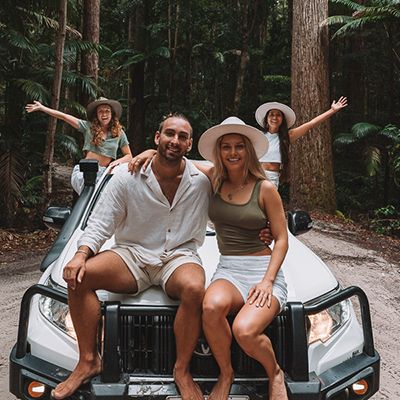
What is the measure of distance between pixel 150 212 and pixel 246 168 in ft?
2.19

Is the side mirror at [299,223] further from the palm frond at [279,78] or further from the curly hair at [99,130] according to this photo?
the palm frond at [279,78]

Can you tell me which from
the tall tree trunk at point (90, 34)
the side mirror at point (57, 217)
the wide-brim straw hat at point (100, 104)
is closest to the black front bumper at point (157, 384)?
the side mirror at point (57, 217)

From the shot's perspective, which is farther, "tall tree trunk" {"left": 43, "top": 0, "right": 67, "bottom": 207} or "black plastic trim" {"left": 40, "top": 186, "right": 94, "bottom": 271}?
"tall tree trunk" {"left": 43, "top": 0, "right": 67, "bottom": 207}

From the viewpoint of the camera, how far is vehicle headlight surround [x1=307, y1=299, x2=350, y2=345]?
2924 millimetres

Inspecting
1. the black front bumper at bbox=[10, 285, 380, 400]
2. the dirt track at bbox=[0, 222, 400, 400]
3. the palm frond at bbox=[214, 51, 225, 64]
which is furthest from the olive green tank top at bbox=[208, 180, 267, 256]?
the palm frond at bbox=[214, 51, 225, 64]

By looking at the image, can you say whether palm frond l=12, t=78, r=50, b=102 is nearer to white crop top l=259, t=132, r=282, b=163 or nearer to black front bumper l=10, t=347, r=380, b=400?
white crop top l=259, t=132, r=282, b=163

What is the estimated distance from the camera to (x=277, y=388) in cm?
256

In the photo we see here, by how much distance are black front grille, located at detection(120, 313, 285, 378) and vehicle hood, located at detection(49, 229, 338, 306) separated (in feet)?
0.52

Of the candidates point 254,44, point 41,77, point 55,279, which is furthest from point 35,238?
point 254,44

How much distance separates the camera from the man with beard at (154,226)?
295cm

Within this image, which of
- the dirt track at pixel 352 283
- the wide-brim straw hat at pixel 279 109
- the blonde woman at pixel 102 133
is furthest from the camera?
the blonde woman at pixel 102 133

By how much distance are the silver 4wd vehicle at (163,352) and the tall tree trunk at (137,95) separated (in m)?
17.1

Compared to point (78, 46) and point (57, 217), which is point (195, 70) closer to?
point (78, 46)

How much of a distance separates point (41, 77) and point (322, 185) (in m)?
7.15
